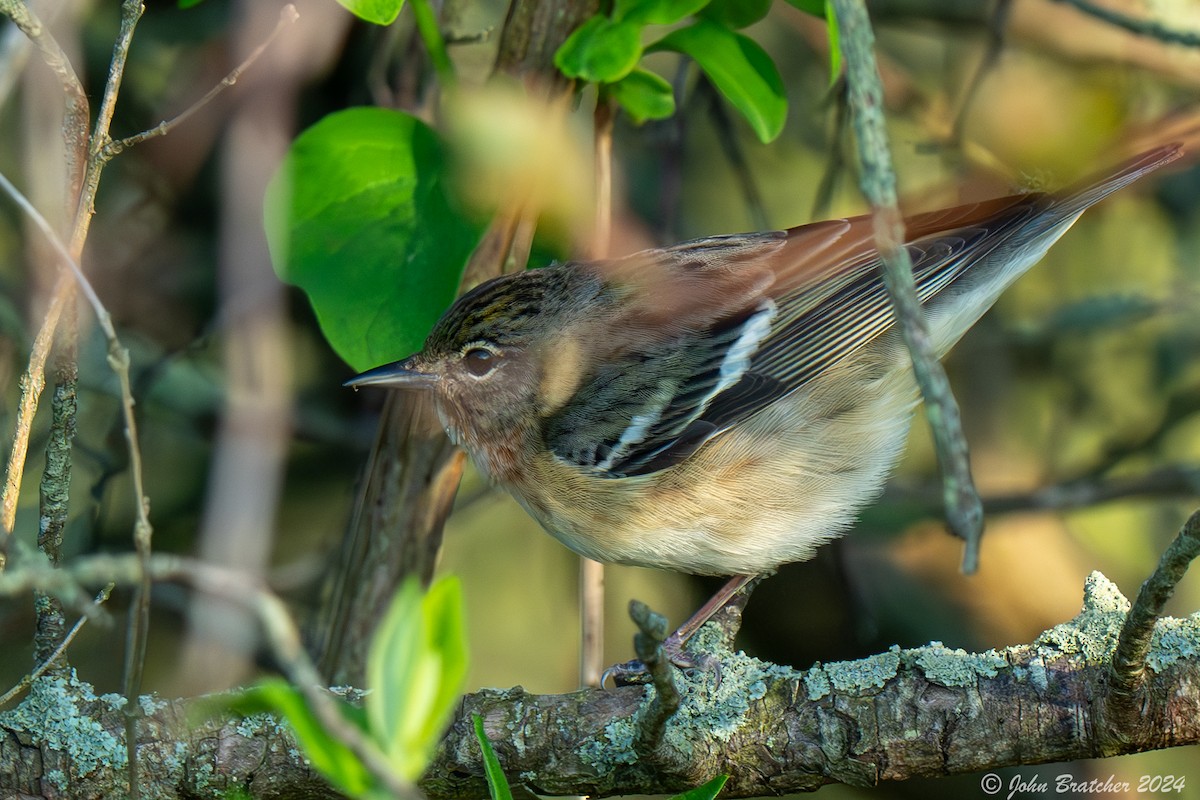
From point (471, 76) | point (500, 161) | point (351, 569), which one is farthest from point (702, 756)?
point (471, 76)

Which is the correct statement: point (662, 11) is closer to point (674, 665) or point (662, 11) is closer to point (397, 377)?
point (397, 377)

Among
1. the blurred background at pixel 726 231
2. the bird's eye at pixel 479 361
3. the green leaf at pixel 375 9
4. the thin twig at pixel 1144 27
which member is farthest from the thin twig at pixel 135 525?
the thin twig at pixel 1144 27

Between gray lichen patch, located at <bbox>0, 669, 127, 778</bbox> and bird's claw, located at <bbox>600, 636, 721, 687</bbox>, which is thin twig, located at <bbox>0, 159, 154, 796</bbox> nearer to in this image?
gray lichen patch, located at <bbox>0, 669, 127, 778</bbox>

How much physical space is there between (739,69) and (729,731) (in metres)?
1.81

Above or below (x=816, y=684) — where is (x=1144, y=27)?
above

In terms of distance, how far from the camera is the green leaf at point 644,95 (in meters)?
3.27

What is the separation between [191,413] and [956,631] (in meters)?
3.27

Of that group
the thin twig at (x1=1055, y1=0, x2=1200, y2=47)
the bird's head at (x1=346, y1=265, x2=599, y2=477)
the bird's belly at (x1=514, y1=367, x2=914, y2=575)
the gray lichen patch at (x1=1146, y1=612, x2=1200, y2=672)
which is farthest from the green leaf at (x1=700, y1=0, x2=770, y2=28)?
the gray lichen patch at (x1=1146, y1=612, x2=1200, y2=672)

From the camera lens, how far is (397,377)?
3363 mm

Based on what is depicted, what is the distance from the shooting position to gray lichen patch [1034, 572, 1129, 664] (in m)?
2.64

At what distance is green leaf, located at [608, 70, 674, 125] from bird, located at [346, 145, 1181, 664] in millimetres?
525

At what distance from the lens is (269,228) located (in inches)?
120

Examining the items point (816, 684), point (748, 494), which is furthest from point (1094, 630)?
point (748, 494)

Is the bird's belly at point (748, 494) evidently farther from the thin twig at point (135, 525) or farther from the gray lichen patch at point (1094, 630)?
the thin twig at point (135, 525)
